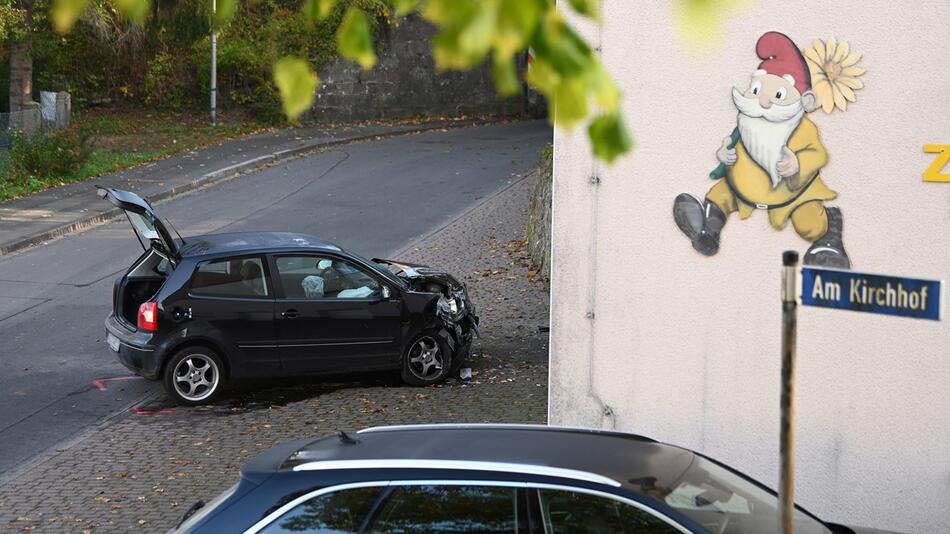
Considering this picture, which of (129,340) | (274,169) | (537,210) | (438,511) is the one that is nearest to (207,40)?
(274,169)

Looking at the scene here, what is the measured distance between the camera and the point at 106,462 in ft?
33.9

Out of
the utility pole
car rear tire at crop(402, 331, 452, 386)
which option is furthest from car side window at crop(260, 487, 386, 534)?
the utility pole

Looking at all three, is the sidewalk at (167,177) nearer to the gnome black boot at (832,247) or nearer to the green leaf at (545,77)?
the gnome black boot at (832,247)

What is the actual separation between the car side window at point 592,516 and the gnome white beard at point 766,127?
380 centimetres

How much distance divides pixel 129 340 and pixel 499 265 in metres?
7.68

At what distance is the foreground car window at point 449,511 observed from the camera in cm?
481

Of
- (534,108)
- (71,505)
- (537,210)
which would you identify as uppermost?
(534,108)

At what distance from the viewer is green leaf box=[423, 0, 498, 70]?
2871mm

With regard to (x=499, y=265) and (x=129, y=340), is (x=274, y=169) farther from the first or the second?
(x=129, y=340)

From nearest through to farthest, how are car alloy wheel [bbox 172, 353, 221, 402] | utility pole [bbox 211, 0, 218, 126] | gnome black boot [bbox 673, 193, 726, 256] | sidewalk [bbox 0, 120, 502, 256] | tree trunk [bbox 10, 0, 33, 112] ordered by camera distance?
gnome black boot [bbox 673, 193, 726, 256] < car alloy wheel [bbox 172, 353, 221, 402] < sidewalk [bbox 0, 120, 502, 256] < tree trunk [bbox 10, 0, 33, 112] < utility pole [bbox 211, 0, 218, 126]

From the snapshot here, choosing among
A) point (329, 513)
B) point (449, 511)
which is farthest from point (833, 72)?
point (329, 513)

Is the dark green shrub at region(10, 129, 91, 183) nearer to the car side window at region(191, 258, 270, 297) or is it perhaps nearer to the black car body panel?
the car side window at region(191, 258, 270, 297)

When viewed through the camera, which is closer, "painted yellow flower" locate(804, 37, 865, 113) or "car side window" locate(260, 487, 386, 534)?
"car side window" locate(260, 487, 386, 534)

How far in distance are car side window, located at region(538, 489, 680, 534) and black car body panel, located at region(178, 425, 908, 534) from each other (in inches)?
1.4
